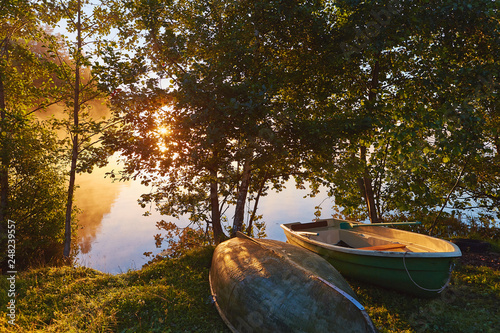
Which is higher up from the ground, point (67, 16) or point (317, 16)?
point (67, 16)

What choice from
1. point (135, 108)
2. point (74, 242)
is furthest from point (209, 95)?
point (74, 242)

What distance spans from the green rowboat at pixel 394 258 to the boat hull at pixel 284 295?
2.03 meters

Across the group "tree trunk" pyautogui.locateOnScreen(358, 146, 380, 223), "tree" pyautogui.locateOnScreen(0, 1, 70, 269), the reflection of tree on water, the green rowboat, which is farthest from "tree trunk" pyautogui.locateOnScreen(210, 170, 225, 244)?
the reflection of tree on water

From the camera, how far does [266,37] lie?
1218cm

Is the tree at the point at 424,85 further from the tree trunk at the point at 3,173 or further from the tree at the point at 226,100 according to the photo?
the tree trunk at the point at 3,173

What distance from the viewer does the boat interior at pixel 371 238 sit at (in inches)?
332

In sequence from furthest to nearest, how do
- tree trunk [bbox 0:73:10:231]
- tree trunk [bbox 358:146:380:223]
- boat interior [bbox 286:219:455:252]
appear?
1. tree trunk [bbox 0:73:10:231]
2. tree trunk [bbox 358:146:380:223]
3. boat interior [bbox 286:219:455:252]

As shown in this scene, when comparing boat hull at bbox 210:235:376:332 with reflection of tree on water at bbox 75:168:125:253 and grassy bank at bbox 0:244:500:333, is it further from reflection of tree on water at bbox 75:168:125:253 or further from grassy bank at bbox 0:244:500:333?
reflection of tree on water at bbox 75:168:125:253

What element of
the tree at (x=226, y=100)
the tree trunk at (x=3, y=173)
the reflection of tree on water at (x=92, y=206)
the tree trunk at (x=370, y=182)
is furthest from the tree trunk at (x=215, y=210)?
the reflection of tree on water at (x=92, y=206)

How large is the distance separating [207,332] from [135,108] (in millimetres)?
7429

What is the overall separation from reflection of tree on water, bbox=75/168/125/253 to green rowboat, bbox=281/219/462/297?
32.4 meters

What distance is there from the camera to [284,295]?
5.49m

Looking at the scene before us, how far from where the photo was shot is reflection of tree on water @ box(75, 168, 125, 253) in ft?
136

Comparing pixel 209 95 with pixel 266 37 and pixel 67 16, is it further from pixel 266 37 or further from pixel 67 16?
pixel 67 16
